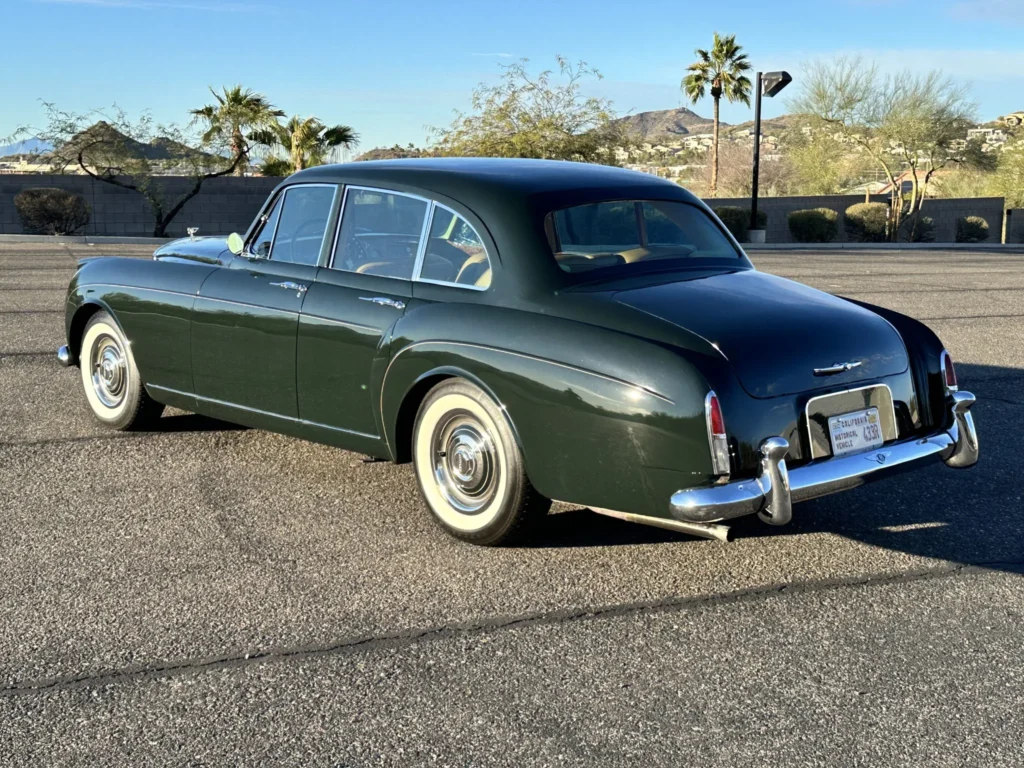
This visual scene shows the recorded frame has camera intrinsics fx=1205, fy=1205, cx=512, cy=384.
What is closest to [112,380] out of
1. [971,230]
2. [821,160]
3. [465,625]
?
[465,625]

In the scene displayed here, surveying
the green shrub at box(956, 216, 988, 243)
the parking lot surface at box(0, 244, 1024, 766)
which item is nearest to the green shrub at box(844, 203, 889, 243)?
the green shrub at box(956, 216, 988, 243)

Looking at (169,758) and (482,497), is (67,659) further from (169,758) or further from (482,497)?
(482,497)

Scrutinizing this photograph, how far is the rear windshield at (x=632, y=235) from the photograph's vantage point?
5.21 m

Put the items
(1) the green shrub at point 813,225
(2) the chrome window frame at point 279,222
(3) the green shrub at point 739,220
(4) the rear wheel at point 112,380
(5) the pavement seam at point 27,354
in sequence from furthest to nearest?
(1) the green shrub at point 813,225, (3) the green shrub at point 739,220, (5) the pavement seam at point 27,354, (4) the rear wheel at point 112,380, (2) the chrome window frame at point 279,222

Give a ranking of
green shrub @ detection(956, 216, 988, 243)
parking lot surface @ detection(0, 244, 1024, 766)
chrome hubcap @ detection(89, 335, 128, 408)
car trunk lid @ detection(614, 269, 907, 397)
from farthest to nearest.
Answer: green shrub @ detection(956, 216, 988, 243) < chrome hubcap @ detection(89, 335, 128, 408) < car trunk lid @ detection(614, 269, 907, 397) < parking lot surface @ detection(0, 244, 1024, 766)

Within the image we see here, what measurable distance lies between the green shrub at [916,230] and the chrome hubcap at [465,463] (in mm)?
37243

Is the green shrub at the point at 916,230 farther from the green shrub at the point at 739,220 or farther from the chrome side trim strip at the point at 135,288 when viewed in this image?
the chrome side trim strip at the point at 135,288

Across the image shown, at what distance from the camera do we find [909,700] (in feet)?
12.1

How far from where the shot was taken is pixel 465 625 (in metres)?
4.24

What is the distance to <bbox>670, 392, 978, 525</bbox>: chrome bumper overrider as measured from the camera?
4273 mm

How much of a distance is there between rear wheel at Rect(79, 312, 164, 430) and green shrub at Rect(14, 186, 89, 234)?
22734 millimetres

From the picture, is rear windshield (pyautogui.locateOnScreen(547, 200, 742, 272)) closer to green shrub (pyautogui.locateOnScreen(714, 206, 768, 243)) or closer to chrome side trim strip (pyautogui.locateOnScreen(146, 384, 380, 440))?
chrome side trim strip (pyautogui.locateOnScreen(146, 384, 380, 440))

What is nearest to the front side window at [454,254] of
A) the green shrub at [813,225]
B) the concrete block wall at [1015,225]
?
the green shrub at [813,225]

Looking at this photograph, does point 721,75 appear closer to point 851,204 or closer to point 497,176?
point 851,204
